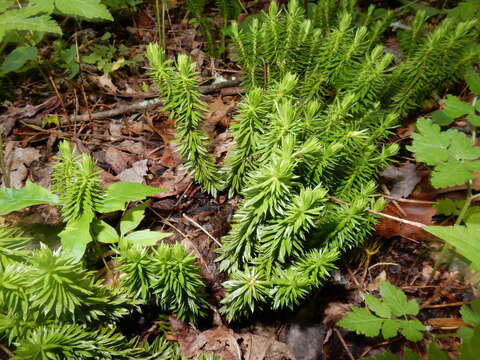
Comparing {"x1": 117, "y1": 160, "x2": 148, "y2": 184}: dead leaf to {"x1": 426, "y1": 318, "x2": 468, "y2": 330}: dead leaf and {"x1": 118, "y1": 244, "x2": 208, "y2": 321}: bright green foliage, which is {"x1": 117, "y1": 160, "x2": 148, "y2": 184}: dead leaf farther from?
{"x1": 426, "y1": 318, "x2": 468, "y2": 330}: dead leaf

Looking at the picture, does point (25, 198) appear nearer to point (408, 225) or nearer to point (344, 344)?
point (344, 344)

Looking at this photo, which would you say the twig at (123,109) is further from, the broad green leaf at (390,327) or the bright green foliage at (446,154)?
the broad green leaf at (390,327)

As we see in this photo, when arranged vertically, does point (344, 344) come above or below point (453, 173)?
below

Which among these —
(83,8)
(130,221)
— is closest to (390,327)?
(130,221)

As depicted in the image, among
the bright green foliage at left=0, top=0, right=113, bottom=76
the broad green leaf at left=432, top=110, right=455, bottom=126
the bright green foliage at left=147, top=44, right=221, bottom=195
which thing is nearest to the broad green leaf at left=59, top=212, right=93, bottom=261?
the bright green foliage at left=147, top=44, right=221, bottom=195

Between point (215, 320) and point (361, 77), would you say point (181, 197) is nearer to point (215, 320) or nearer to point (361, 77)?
point (215, 320)

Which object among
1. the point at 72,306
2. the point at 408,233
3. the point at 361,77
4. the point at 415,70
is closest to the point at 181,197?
the point at 72,306
